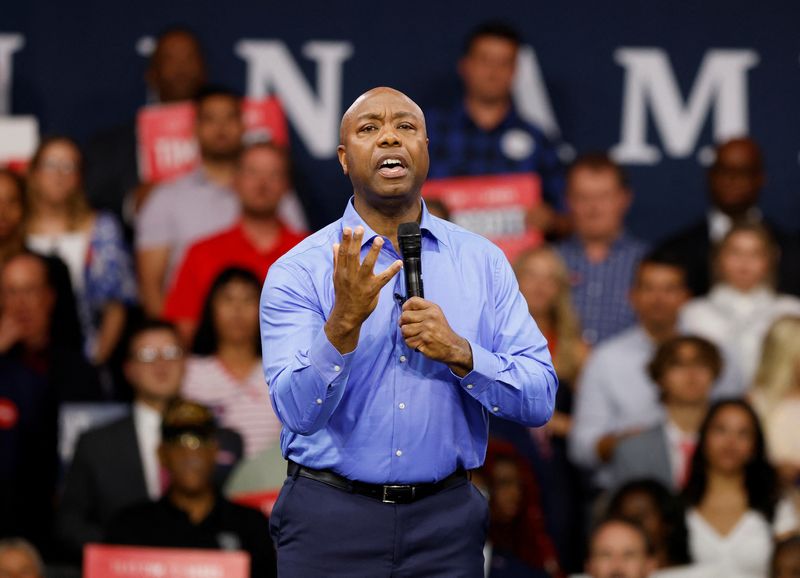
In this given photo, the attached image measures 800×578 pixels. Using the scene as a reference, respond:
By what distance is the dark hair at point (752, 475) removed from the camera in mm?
5262

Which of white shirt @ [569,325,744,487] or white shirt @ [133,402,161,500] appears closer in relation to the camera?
white shirt @ [133,402,161,500]

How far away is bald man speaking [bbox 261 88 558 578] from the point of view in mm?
2834

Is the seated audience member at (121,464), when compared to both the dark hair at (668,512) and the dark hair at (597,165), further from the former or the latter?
the dark hair at (597,165)

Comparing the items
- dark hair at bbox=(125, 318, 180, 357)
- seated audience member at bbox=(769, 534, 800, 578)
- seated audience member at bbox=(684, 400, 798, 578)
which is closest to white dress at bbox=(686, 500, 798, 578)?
seated audience member at bbox=(684, 400, 798, 578)

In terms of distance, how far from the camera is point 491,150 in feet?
21.4

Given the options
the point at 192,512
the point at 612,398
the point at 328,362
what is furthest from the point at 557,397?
the point at 328,362

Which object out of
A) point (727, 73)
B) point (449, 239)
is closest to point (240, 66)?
point (727, 73)

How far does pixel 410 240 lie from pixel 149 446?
2.87 metres

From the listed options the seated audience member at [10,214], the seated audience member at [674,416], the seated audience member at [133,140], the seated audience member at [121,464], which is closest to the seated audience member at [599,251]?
the seated audience member at [674,416]

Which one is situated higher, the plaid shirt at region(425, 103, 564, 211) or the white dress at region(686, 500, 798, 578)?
the plaid shirt at region(425, 103, 564, 211)

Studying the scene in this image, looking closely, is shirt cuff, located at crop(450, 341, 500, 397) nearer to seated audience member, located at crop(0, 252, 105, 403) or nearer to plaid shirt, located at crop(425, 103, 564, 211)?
seated audience member, located at crop(0, 252, 105, 403)

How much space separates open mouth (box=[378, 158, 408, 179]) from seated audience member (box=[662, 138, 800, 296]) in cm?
367

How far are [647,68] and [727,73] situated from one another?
381 mm

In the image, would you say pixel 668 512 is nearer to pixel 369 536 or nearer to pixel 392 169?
pixel 369 536
